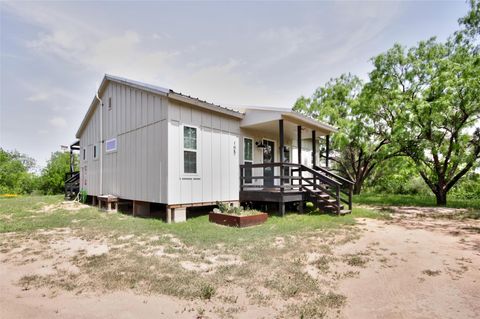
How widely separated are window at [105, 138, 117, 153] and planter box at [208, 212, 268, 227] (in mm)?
5558

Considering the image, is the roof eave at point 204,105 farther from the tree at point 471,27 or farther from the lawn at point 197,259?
the tree at point 471,27

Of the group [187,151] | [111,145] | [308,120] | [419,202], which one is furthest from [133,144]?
[419,202]

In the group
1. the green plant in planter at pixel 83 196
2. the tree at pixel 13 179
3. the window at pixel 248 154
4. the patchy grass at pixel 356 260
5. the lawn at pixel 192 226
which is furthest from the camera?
the tree at pixel 13 179

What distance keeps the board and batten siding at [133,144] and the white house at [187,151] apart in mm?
30

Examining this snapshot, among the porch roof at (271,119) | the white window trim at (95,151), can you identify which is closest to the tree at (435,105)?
the porch roof at (271,119)

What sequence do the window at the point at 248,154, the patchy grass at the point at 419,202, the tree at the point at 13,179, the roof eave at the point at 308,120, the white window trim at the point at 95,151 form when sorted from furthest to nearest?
the tree at the point at 13,179 < the white window trim at the point at 95,151 < the patchy grass at the point at 419,202 < the window at the point at 248,154 < the roof eave at the point at 308,120

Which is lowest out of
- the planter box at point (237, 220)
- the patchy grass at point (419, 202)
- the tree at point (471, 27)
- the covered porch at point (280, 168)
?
the patchy grass at point (419, 202)

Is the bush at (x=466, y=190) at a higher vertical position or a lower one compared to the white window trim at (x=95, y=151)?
lower

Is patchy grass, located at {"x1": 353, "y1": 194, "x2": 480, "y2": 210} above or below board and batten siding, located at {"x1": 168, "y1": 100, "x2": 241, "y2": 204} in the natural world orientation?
below

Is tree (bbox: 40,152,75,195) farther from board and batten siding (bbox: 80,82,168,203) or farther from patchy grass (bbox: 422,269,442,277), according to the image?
patchy grass (bbox: 422,269,442,277)

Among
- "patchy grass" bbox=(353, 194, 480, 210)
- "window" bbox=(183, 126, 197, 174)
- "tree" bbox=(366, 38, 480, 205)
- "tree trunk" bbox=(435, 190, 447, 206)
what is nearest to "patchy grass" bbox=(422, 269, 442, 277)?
"window" bbox=(183, 126, 197, 174)

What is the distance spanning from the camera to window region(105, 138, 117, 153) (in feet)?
34.6

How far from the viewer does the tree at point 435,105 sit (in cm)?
1158

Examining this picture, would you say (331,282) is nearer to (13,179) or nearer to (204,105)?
(204,105)
